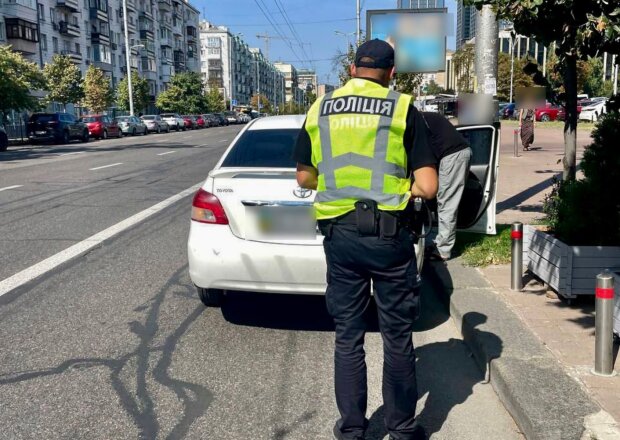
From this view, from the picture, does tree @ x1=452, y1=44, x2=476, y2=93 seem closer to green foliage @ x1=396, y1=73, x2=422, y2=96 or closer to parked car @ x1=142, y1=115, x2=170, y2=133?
green foliage @ x1=396, y1=73, x2=422, y2=96

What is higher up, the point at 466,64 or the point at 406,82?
the point at 466,64

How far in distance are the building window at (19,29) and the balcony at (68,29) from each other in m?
8.06

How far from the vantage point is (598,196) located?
5.29 metres

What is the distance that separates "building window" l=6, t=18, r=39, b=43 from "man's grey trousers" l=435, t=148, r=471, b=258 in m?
53.5

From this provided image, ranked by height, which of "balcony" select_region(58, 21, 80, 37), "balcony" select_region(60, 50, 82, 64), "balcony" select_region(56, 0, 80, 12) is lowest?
"balcony" select_region(60, 50, 82, 64)

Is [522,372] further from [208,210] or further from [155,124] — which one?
[155,124]

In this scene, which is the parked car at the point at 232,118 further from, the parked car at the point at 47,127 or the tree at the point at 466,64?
the parked car at the point at 47,127

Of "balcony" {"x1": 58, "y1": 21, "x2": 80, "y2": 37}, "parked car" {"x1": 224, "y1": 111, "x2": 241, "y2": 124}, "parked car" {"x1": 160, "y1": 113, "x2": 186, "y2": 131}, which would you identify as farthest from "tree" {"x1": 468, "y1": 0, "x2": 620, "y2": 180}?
"parked car" {"x1": 224, "y1": 111, "x2": 241, "y2": 124}

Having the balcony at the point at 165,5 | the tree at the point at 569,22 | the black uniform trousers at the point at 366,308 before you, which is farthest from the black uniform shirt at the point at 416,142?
the balcony at the point at 165,5

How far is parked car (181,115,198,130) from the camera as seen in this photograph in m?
63.4

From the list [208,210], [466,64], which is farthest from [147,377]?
[466,64]

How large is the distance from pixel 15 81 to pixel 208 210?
31.3m

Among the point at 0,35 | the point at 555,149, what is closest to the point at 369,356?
the point at 555,149

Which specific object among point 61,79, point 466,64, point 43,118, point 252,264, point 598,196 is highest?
point 61,79
